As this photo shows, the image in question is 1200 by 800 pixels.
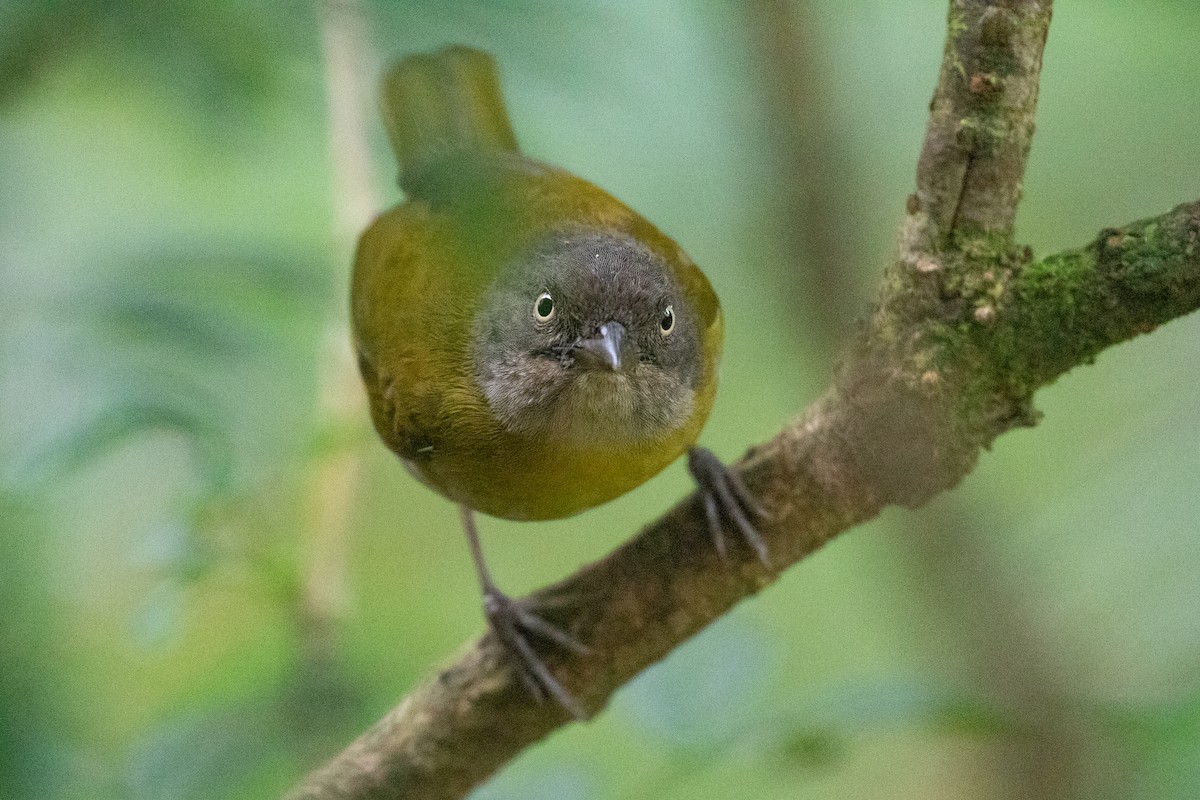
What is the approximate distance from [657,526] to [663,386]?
0.31 metres

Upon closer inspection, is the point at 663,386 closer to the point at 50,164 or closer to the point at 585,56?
the point at 585,56

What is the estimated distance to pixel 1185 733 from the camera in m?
1.77

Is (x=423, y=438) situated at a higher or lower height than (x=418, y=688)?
higher

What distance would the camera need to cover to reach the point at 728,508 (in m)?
2.47

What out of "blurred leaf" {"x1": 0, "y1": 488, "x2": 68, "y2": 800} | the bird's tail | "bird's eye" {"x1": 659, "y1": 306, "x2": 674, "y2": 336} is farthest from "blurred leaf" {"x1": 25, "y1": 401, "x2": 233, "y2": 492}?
the bird's tail

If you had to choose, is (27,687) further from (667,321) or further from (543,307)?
(667,321)

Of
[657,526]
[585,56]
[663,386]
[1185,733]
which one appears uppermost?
[663,386]

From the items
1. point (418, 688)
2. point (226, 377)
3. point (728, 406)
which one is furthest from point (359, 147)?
point (728, 406)

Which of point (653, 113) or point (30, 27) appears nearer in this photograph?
point (30, 27)

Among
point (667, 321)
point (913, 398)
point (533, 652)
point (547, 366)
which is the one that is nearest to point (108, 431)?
point (547, 366)

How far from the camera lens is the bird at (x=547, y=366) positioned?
2.54 m

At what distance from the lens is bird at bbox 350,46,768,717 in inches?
99.9

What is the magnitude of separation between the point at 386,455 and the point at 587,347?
8.89ft

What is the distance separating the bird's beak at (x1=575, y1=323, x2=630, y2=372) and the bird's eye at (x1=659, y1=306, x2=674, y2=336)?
107 millimetres
